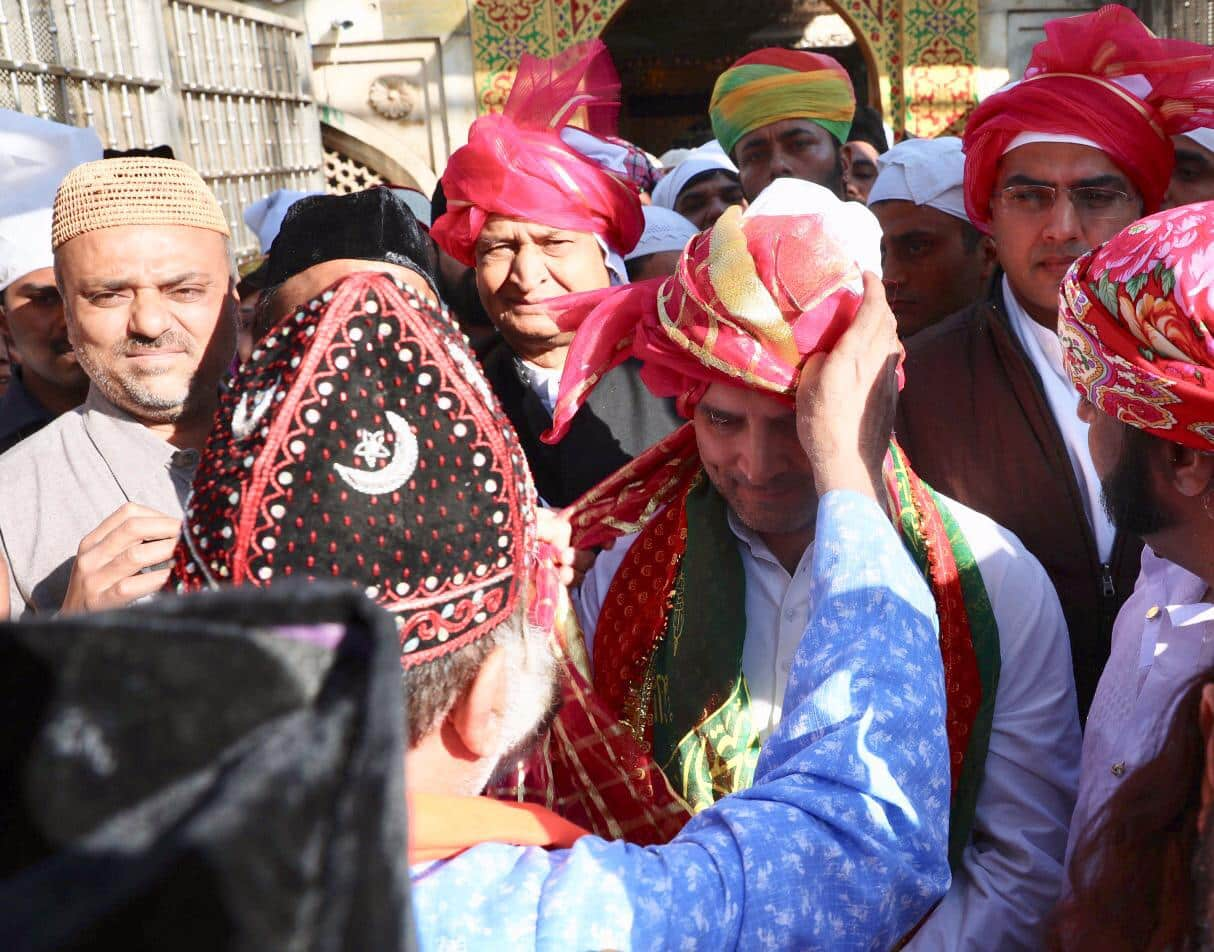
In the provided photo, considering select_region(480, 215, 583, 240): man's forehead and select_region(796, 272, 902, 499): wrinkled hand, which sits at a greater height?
select_region(480, 215, 583, 240): man's forehead

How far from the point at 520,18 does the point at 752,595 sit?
9.38 metres

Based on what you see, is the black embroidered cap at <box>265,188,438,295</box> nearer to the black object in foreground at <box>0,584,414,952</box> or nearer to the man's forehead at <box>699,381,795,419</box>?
the man's forehead at <box>699,381,795,419</box>

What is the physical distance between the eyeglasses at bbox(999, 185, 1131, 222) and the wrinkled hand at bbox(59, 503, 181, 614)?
2108 millimetres

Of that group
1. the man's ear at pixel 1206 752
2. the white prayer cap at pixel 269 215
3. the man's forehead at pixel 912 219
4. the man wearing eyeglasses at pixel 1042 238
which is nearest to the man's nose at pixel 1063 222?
the man wearing eyeglasses at pixel 1042 238

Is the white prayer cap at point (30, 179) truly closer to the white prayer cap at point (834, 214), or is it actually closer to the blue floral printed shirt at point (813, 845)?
the white prayer cap at point (834, 214)

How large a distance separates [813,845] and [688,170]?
15.3ft

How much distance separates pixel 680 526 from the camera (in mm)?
2182

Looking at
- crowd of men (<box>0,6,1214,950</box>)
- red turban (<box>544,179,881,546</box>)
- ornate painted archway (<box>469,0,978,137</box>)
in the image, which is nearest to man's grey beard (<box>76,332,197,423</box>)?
crowd of men (<box>0,6,1214,950</box>)

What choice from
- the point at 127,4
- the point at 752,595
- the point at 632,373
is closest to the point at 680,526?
the point at 752,595

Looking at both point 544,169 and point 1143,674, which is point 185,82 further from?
point 1143,674

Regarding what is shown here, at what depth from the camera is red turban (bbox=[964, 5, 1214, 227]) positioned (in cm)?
269

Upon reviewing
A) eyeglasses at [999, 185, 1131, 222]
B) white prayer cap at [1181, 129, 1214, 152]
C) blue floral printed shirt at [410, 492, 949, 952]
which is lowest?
blue floral printed shirt at [410, 492, 949, 952]

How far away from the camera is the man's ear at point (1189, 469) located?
5.51 ft

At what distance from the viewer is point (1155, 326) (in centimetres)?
165
